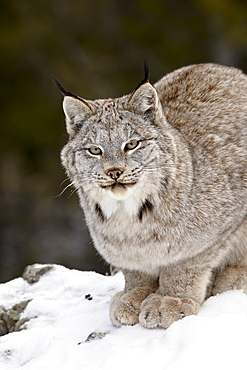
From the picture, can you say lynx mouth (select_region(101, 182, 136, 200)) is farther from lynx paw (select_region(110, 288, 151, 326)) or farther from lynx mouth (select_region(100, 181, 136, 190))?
lynx paw (select_region(110, 288, 151, 326))

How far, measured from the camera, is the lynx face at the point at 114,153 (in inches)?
207

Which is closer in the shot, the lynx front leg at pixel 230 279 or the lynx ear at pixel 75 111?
the lynx ear at pixel 75 111

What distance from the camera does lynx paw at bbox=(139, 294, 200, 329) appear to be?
5.26 metres

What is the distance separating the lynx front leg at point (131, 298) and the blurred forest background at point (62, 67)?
936 cm

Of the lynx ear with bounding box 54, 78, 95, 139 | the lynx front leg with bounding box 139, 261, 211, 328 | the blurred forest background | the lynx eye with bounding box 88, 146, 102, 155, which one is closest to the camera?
the lynx front leg with bounding box 139, 261, 211, 328

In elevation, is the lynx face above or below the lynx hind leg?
above

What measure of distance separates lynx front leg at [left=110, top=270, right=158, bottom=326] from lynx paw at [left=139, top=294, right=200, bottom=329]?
114 millimetres

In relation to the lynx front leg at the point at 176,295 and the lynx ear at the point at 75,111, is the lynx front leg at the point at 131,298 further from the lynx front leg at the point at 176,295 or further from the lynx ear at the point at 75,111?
the lynx ear at the point at 75,111

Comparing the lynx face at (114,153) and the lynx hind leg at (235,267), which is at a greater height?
the lynx face at (114,153)

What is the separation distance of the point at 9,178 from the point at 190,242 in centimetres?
1294

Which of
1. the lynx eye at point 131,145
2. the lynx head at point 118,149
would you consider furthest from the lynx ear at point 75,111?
the lynx eye at point 131,145

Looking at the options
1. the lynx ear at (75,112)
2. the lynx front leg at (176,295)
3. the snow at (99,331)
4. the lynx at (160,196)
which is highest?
the lynx ear at (75,112)

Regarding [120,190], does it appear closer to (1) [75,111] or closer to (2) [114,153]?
(2) [114,153]

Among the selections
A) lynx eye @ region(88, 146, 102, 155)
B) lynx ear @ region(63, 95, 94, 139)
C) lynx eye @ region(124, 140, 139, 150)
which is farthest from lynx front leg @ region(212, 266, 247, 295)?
lynx ear @ region(63, 95, 94, 139)
